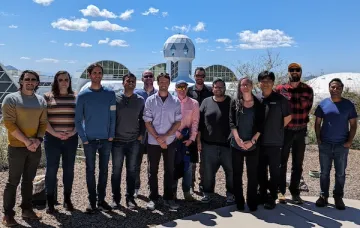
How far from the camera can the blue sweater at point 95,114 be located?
4.45m

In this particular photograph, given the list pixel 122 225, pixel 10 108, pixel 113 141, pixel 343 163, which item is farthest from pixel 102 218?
pixel 343 163

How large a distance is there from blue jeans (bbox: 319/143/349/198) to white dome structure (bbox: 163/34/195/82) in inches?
1619

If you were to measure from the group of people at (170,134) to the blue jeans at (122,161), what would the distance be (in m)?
0.01

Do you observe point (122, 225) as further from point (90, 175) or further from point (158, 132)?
point (158, 132)

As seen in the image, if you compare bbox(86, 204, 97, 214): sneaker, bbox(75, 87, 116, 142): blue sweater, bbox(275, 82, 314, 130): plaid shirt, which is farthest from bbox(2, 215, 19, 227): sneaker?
bbox(275, 82, 314, 130): plaid shirt

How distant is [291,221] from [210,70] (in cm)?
5251

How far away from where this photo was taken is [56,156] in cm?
460

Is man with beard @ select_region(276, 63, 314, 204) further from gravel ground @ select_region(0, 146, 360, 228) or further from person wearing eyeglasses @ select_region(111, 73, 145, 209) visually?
person wearing eyeglasses @ select_region(111, 73, 145, 209)

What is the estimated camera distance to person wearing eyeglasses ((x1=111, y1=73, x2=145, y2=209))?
15.4 ft

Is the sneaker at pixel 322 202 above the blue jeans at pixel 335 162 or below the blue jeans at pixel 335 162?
below

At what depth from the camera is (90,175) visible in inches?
184

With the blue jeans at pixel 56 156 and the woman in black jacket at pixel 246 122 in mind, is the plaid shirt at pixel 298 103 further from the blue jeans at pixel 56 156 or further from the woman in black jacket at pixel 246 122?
the blue jeans at pixel 56 156

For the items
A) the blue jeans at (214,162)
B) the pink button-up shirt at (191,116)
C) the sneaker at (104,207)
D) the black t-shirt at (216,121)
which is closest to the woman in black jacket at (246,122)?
the black t-shirt at (216,121)

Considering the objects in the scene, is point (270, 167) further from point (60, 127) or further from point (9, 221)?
point (9, 221)
